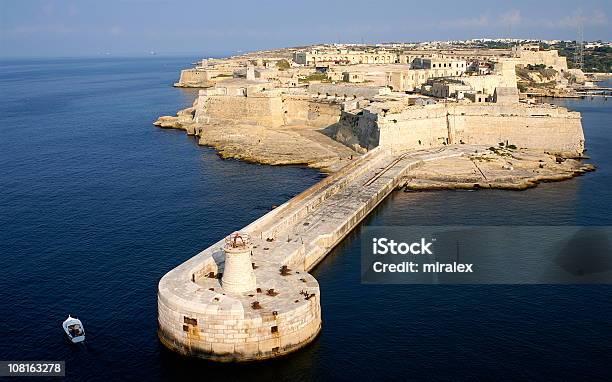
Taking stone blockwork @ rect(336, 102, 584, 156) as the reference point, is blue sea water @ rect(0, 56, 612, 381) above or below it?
below

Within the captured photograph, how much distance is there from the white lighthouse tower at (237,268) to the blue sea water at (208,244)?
8.73 feet

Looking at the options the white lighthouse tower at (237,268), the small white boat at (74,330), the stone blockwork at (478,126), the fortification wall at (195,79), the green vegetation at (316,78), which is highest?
the fortification wall at (195,79)

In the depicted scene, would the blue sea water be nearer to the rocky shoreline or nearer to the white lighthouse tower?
the rocky shoreline

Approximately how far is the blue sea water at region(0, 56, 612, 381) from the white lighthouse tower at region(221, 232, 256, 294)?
2661mm

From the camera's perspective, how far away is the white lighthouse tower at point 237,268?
2050 cm

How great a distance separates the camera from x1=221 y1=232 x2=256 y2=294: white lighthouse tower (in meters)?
20.5

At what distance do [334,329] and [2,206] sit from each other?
25.3m

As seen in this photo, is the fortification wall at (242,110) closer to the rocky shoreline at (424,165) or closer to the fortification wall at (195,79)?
the rocky shoreline at (424,165)

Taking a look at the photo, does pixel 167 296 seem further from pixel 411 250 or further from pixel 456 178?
pixel 456 178

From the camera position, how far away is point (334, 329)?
2152 centimetres

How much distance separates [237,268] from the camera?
2061cm

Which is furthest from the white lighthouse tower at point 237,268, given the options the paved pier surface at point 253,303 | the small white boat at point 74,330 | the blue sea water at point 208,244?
the small white boat at point 74,330

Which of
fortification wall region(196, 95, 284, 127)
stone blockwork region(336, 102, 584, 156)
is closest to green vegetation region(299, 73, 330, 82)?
fortification wall region(196, 95, 284, 127)

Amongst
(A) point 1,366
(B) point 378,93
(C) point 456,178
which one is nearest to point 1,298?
(A) point 1,366
